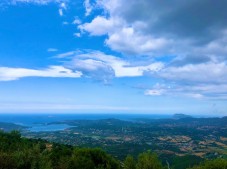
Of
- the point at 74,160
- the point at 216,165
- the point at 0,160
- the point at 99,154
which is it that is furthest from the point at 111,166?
the point at 0,160

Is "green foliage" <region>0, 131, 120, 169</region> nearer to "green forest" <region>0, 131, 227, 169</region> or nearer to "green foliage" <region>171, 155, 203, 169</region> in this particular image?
"green forest" <region>0, 131, 227, 169</region>

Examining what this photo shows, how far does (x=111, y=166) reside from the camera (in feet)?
147

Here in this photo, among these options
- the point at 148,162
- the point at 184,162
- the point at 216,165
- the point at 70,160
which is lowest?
the point at 184,162

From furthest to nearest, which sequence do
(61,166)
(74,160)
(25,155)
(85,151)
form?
(85,151), (74,160), (61,166), (25,155)

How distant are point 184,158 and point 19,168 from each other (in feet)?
311

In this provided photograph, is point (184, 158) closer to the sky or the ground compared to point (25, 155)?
closer to the ground

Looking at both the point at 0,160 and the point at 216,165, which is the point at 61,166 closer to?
the point at 0,160

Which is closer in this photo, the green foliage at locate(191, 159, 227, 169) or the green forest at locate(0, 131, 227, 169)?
the green forest at locate(0, 131, 227, 169)

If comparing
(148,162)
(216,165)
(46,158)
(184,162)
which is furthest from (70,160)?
(184,162)

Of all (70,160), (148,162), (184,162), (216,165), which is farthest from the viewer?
(184,162)

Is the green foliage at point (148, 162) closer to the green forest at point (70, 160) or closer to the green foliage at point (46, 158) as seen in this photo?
the green forest at point (70, 160)

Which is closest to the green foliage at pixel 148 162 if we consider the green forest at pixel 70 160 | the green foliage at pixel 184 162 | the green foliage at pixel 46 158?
Answer: the green forest at pixel 70 160

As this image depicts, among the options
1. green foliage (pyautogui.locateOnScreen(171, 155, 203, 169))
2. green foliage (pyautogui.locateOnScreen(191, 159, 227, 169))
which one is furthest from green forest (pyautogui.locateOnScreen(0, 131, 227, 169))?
A: green foliage (pyautogui.locateOnScreen(171, 155, 203, 169))

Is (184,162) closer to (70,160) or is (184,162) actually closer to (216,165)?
(216,165)
